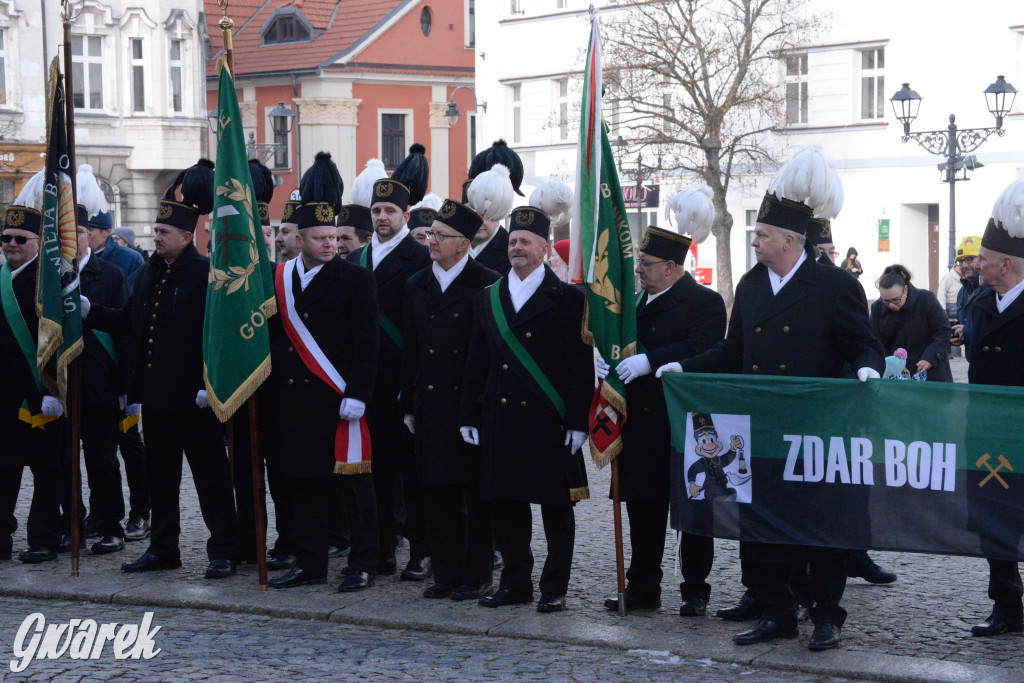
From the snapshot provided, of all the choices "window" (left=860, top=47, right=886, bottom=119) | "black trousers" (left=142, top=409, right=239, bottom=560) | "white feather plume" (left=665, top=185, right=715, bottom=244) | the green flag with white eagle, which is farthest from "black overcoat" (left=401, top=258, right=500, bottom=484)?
"window" (left=860, top=47, right=886, bottom=119)

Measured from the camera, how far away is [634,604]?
7.62 meters

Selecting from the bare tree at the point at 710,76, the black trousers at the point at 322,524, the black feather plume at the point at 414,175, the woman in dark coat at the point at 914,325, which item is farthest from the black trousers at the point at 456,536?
the bare tree at the point at 710,76

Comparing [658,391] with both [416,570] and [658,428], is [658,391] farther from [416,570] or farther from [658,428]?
[416,570]

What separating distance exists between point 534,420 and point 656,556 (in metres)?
0.92

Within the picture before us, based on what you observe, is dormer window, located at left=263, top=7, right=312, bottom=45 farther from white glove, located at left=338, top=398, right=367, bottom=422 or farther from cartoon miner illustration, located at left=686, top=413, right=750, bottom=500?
cartoon miner illustration, located at left=686, top=413, right=750, bottom=500

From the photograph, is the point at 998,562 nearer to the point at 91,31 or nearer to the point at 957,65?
the point at 957,65

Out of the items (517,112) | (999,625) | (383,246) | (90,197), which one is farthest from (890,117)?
(999,625)

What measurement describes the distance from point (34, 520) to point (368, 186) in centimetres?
296

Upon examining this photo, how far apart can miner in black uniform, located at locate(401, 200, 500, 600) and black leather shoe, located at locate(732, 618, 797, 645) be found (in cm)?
160

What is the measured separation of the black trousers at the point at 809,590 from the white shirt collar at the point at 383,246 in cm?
296

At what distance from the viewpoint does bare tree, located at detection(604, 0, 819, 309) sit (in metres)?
32.4

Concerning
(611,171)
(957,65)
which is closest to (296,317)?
(611,171)

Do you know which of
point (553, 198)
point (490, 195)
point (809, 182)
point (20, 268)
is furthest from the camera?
point (553, 198)

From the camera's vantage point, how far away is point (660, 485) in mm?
A: 7516
